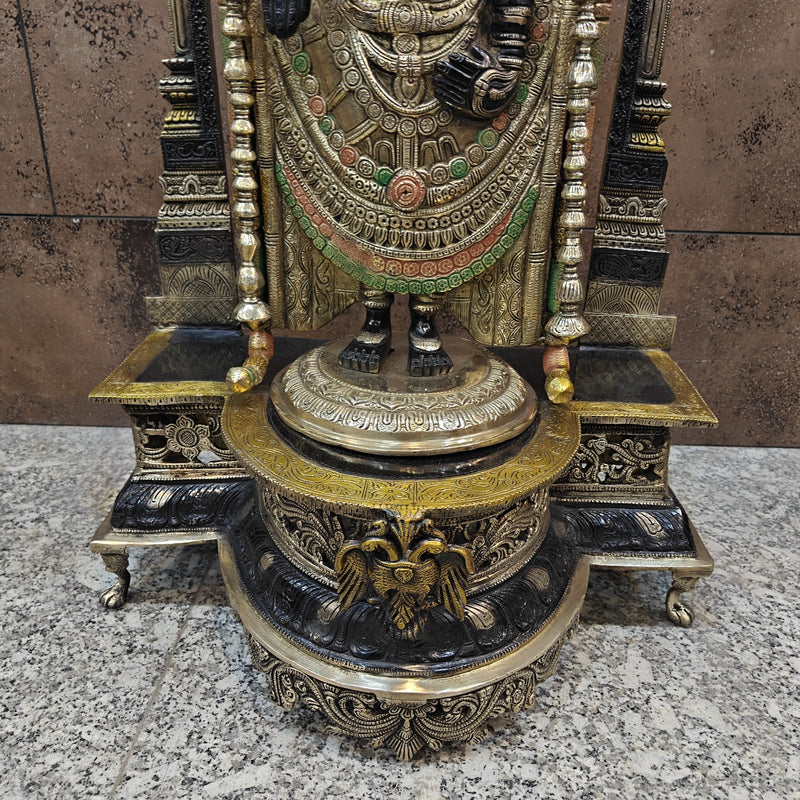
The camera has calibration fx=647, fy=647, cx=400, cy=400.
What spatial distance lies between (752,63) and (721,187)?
0.40 metres

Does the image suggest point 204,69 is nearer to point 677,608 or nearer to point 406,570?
point 406,570

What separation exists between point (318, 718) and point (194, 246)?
1459mm

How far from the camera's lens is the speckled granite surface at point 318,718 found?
140 centimetres

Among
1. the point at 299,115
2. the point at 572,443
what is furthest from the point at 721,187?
the point at 299,115

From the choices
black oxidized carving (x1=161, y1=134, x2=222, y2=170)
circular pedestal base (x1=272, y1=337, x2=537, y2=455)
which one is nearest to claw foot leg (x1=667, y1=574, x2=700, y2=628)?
circular pedestal base (x1=272, y1=337, x2=537, y2=455)

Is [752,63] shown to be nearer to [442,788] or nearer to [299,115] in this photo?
[299,115]

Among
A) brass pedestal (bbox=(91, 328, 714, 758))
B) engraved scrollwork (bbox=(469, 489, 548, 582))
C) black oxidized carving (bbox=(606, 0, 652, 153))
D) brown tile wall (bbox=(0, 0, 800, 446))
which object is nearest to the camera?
brass pedestal (bbox=(91, 328, 714, 758))

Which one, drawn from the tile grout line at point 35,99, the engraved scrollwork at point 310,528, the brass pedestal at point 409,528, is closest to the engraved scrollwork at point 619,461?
the brass pedestal at point 409,528

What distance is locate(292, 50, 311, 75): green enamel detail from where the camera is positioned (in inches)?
57.9

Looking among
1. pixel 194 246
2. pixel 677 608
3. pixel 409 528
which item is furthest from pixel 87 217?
pixel 677 608

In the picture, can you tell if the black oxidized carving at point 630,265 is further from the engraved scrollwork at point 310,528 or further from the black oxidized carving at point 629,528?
the engraved scrollwork at point 310,528

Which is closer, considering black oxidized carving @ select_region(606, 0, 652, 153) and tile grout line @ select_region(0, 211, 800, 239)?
black oxidized carving @ select_region(606, 0, 652, 153)

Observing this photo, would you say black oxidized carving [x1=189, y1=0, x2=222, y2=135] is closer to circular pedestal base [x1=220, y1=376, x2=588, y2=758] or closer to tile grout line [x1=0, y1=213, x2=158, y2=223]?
tile grout line [x1=0, y1=213, x2=158, y2=223]

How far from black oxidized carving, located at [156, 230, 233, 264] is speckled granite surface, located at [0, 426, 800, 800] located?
3.14 feet
